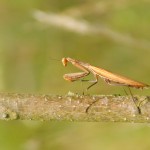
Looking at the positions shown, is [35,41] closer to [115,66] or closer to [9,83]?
[9,83]

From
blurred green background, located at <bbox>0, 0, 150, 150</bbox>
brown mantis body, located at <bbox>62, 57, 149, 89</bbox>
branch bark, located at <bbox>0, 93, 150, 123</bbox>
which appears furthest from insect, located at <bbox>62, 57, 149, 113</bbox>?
blurred green background, located at <bbox>0, 0, 150, 150</bbox>

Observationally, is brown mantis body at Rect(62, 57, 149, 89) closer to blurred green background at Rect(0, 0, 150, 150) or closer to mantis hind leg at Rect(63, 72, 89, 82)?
mantis hind leg at Rect(63, 72, 89, 82)

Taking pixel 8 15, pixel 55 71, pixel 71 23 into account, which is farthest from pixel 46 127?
pixel 8 15

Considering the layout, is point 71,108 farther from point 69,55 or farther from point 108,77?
point 69,55

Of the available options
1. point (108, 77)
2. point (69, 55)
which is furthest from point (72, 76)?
point (69, 55)

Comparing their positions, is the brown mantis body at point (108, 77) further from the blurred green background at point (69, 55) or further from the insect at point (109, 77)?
the blurred green background at point (69, 55)

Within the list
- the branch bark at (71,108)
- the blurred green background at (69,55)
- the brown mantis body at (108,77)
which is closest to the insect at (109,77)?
the brown mantis body at (108,77)
